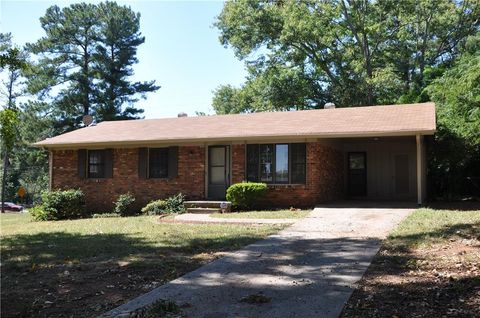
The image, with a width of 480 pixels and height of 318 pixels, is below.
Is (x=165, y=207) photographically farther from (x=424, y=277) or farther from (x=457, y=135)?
(x=424, y=277)

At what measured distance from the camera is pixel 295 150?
15484 millimetres

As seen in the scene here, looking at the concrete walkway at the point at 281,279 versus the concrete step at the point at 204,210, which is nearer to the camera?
the concrete walkway at the point at 281,279

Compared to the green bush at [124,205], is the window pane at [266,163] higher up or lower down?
higher up

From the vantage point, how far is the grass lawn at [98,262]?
4996mm

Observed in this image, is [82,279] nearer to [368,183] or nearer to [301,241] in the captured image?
[301,241]

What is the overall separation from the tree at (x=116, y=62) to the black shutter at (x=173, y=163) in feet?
74.6

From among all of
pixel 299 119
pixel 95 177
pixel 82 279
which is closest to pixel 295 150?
pixel 299 119

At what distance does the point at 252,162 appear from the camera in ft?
52.5

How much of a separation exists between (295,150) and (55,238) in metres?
8.22

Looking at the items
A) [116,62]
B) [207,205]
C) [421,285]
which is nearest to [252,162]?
[207,205]

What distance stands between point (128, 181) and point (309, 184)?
6.95m

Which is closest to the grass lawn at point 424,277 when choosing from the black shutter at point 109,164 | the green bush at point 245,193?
the green bush at point 245,193

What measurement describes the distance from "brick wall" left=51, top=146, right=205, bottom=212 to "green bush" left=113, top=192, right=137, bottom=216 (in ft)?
1.18

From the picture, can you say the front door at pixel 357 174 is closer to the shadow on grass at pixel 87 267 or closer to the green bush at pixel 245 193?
the green bush at pixel 245 193
